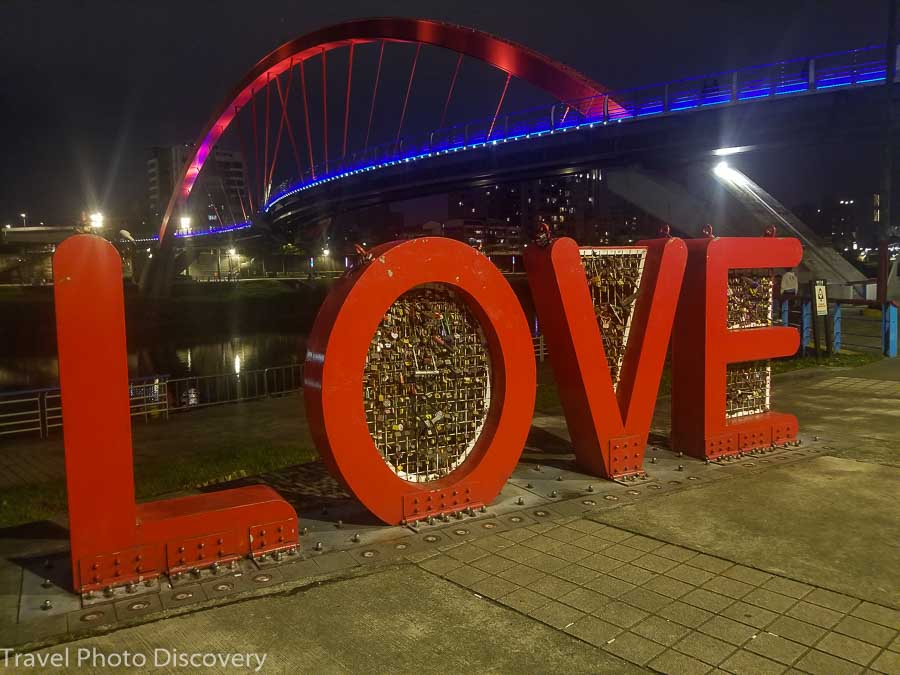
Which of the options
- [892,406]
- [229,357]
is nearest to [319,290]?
[229,357]

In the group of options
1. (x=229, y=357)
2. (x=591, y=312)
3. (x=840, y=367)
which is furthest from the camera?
(x=229, y=357)

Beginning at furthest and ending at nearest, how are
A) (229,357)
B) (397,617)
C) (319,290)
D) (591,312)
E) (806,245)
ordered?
(319,290), (229,357), (806,245), (591,312), (397,617)

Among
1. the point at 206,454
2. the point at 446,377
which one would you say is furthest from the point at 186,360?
the point at 446,377

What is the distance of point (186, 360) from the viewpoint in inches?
1224

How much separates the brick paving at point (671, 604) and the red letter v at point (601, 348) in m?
1.75

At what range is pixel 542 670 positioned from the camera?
3949 millimetres

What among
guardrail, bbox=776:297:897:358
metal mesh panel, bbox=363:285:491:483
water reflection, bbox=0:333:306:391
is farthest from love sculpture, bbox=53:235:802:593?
water reflection, bbox=0:333:306:391

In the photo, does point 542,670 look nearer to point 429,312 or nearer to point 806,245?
point 429,312

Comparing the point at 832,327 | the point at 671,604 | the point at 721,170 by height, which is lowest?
the point at 671,604

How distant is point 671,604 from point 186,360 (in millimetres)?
29297

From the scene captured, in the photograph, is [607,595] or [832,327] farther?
[832,327]

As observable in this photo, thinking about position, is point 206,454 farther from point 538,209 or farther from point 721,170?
point 538,209

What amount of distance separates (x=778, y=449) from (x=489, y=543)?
4792mm

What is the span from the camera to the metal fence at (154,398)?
1212cm
